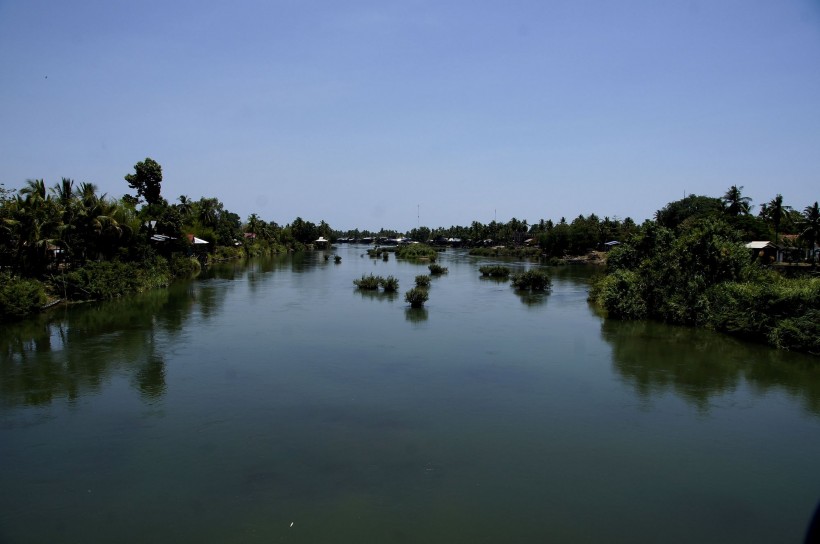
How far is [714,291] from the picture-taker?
23188mm

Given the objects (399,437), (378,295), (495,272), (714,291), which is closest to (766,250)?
(495,272)

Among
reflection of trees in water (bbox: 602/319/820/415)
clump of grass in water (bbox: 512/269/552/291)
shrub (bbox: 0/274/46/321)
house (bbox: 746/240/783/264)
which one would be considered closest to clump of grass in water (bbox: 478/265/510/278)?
clump of grass in water (bbox: 512/269/552/291)

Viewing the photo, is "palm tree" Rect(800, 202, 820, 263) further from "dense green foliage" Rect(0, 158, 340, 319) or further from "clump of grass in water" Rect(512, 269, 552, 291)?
"dense green foliage" Rect(0, 158, 340, 319)

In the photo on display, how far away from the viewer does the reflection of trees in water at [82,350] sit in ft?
46.2

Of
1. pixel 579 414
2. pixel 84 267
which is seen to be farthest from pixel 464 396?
pixel 84 267

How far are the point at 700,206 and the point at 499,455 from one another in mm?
77457

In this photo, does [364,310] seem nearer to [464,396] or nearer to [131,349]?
[131,349]

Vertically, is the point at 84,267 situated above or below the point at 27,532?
above

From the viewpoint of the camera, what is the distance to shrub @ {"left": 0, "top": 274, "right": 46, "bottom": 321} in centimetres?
2257

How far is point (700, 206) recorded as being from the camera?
75938mm

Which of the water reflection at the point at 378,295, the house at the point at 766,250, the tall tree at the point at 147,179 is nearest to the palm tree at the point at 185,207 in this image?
the tall tree at the point at 147,179

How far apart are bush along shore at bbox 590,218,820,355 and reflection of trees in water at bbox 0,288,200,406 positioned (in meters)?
20.8

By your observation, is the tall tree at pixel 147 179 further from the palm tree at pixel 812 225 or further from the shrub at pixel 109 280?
the palm tree at pixel 812 225

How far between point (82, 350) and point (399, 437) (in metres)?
12.9
